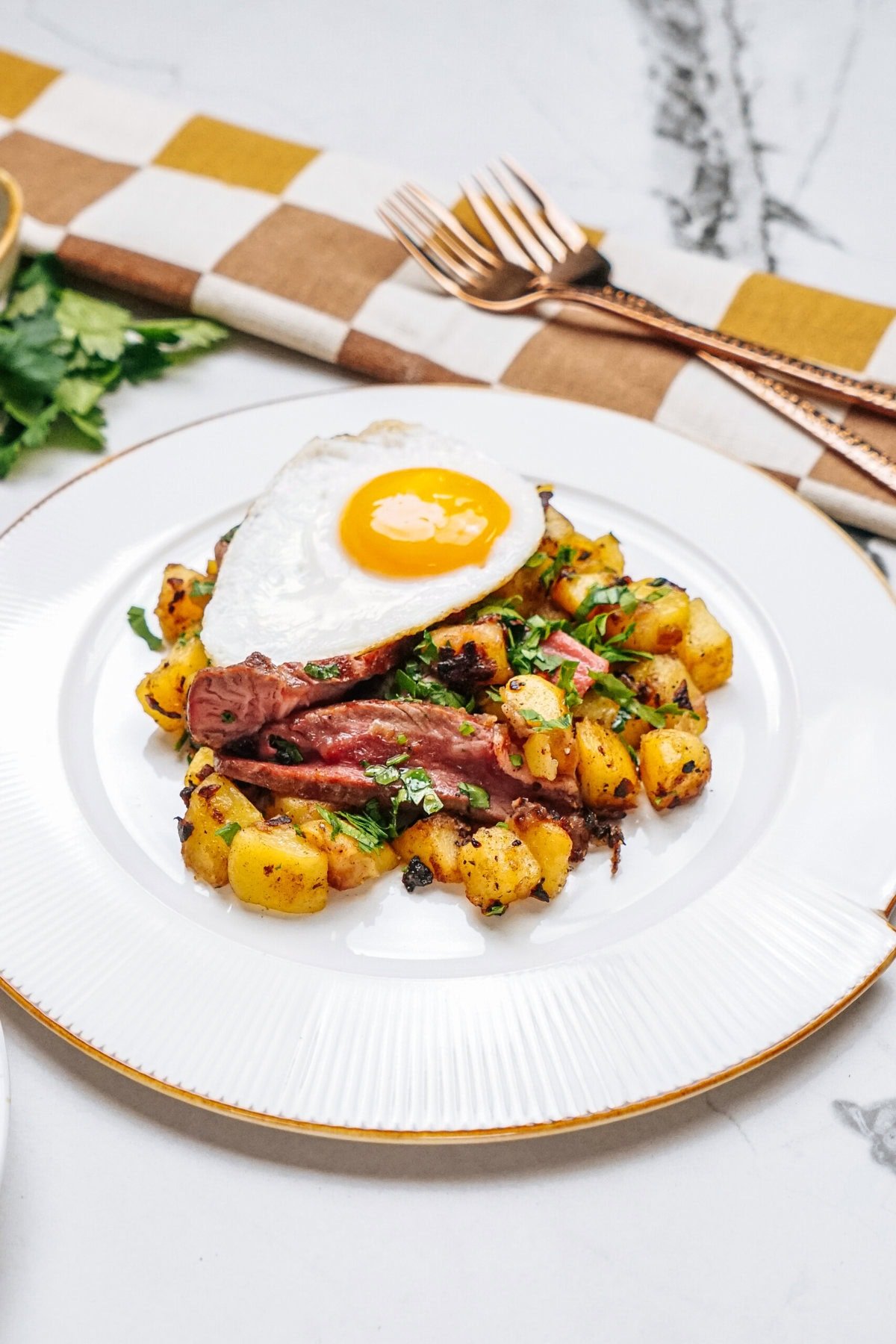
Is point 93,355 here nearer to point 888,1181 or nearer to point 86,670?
point 86,670

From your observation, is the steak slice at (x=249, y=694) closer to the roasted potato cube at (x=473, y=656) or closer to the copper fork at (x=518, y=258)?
the roasted potato cube at (x=473, y=656)

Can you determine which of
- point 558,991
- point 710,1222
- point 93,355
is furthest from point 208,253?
point 710,1222

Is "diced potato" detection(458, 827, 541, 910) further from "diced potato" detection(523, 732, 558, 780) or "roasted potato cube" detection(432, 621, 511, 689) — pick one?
"roasted potato cube" detection(432, 621, 511, 689)

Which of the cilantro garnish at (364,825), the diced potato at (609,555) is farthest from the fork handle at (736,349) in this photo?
the cilantro garnish at (364,825)

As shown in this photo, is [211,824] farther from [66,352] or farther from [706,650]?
[66,352]

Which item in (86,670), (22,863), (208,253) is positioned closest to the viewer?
(22,863)

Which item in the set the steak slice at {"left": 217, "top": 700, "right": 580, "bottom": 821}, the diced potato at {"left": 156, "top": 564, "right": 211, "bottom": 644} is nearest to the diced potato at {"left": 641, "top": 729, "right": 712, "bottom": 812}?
the steak slice at {"left": 217, "top": 700, "right": 580, "bottom": 821}
